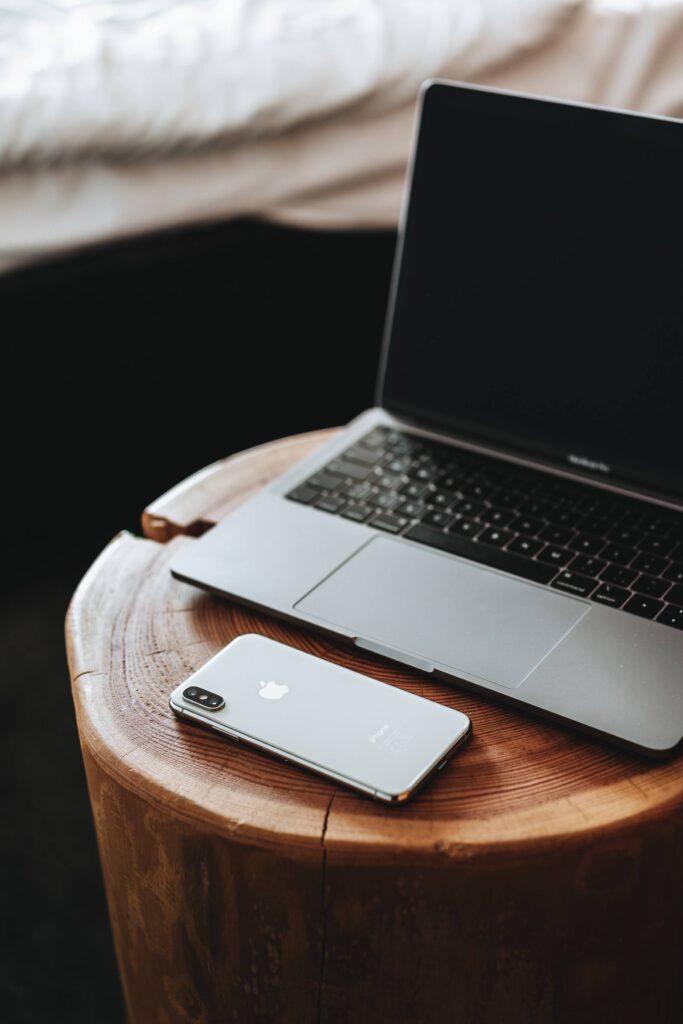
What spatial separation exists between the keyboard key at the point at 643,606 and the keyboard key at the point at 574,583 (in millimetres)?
30

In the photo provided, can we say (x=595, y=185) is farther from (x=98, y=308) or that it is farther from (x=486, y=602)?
(x=98, y=308)

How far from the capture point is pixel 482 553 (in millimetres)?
837

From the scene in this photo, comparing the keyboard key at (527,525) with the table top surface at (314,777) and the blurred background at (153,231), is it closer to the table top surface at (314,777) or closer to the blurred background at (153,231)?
the table top surface at (314,777)

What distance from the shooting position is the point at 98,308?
4.46 ft

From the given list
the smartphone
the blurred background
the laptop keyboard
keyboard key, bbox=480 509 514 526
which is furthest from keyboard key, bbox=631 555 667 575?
the blurred background

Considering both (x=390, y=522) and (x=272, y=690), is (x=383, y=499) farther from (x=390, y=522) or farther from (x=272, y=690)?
(x=272, y=690)

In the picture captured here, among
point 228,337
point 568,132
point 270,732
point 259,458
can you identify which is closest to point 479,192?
point 568,132

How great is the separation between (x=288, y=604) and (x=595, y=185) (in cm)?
41

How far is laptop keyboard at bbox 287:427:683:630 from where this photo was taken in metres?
0.80

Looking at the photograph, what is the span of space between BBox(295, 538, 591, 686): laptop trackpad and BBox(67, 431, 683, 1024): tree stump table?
0.09ft

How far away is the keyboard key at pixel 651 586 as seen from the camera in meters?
0.79

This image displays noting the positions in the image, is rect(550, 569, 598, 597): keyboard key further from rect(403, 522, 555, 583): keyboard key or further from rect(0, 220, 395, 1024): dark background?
rect(0, 220, 395, 1024): dark background

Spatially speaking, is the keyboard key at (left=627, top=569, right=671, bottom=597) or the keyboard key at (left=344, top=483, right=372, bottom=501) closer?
the keyboard key at (left=627, top=569, right=671, bottom=597)

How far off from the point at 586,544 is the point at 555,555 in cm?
3
